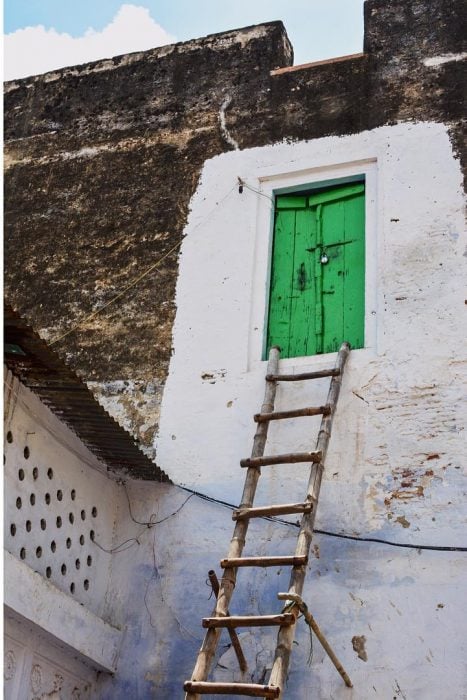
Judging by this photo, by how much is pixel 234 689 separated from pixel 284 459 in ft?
4.77

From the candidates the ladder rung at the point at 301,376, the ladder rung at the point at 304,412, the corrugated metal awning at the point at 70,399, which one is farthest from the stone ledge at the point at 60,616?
the ladder rung at the point at 301,376

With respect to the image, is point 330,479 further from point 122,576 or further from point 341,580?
point 122,576

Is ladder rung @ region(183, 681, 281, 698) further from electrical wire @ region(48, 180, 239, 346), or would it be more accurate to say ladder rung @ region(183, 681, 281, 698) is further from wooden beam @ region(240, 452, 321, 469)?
electrical wire @ region(48, 180, 239, 346)

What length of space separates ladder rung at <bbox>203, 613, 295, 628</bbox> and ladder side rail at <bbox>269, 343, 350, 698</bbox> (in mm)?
57

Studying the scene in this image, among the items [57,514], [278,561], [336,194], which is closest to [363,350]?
[336,194]

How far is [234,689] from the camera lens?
4676 millimetres

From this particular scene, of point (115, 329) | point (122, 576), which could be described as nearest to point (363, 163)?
point (115, 329)

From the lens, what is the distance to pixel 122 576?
6.48 metres

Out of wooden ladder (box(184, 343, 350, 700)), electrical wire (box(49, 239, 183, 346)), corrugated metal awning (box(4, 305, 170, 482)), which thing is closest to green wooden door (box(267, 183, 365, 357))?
wooden ladder (box(184, 343, 350, 700))

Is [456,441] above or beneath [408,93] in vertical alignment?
beneath

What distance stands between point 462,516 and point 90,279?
3.45 metres

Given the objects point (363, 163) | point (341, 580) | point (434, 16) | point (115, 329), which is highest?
point (434, 16)

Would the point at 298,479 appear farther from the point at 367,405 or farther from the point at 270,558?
the point at 270,558

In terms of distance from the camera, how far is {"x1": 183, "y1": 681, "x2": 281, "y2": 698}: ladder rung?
4.55m
